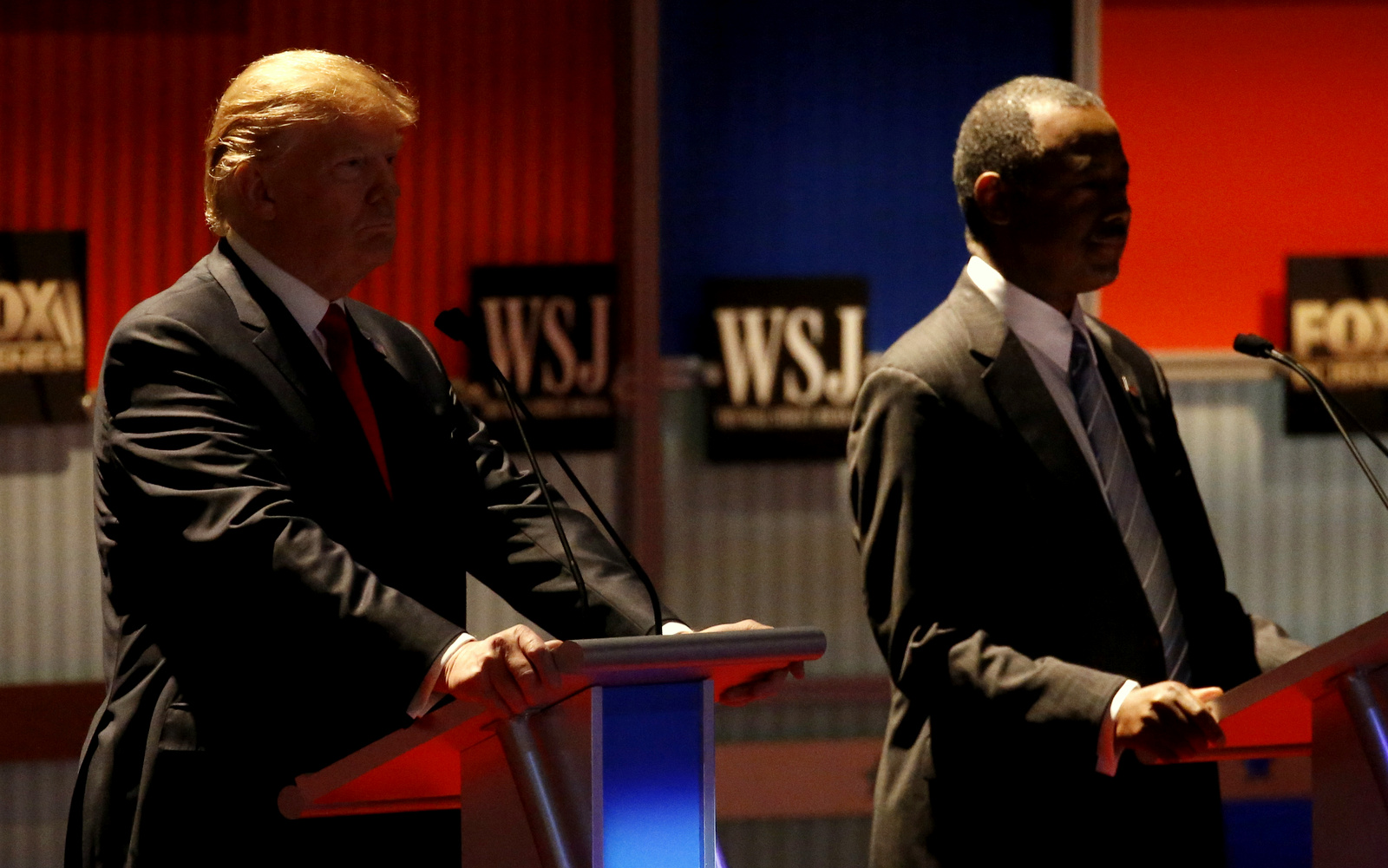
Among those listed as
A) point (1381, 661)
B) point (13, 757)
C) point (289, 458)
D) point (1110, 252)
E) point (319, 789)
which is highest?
point (1110, 252)

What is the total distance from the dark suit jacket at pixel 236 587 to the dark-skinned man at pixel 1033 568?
385mm

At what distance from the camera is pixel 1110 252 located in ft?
6.91

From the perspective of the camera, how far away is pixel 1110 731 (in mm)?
1787

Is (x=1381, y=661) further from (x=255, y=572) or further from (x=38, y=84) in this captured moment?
(x=38, y=84)

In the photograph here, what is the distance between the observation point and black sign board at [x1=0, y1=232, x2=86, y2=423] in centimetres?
383

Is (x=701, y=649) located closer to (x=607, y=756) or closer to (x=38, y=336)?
(x=607, y=756)

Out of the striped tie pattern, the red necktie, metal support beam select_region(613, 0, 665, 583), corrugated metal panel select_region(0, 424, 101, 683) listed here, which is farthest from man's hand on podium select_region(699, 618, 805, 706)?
corrugated metal panel select_region(0, 424, 101, 683)

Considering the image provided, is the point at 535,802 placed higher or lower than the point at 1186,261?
lower

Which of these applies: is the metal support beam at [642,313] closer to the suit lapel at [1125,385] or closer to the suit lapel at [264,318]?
the suit lapel at [1125,385]

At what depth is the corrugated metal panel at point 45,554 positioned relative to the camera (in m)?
3.85

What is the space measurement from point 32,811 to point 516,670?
2972 mm

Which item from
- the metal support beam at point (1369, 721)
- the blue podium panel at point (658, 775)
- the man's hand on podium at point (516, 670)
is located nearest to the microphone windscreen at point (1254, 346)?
the metal support beam at point (1369, 721)

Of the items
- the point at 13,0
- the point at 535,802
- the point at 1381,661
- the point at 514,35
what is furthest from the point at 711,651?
the point at 13,0

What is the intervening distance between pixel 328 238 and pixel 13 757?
248cm
